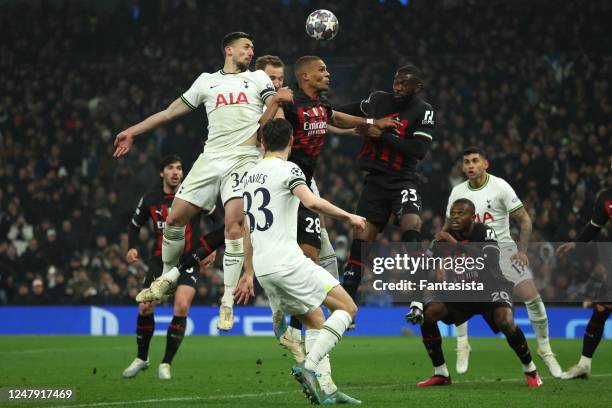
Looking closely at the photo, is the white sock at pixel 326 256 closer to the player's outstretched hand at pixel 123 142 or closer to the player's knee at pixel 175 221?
the player's knee at pixel 175 221

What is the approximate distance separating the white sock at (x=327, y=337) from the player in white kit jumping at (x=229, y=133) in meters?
2.12

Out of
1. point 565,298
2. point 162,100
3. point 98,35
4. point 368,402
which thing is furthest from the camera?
point 98,35

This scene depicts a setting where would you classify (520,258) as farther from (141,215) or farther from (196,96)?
(141,215)

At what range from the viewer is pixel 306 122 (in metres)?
9.98

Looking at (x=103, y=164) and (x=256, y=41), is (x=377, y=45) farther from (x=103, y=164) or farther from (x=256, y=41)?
(x=103, y=164)

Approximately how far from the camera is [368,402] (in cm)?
843

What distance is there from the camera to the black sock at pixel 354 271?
1095cm

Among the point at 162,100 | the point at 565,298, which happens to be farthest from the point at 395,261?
the point at 162,100

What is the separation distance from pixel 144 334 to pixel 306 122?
11.3 ft

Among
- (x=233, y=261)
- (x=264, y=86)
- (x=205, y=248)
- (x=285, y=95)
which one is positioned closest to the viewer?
(x=285, y=95)

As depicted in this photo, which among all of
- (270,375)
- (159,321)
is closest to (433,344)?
(270,375)

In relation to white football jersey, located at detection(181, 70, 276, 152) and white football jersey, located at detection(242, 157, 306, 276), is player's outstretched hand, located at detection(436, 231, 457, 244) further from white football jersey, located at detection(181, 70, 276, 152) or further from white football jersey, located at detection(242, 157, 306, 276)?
white football jersey, located at detection(242, 157, 306, 276)

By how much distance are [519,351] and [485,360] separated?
12.8 ft

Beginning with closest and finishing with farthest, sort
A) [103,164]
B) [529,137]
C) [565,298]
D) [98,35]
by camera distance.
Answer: [565,298]
[529,137]
[103,164]
[98,35]
